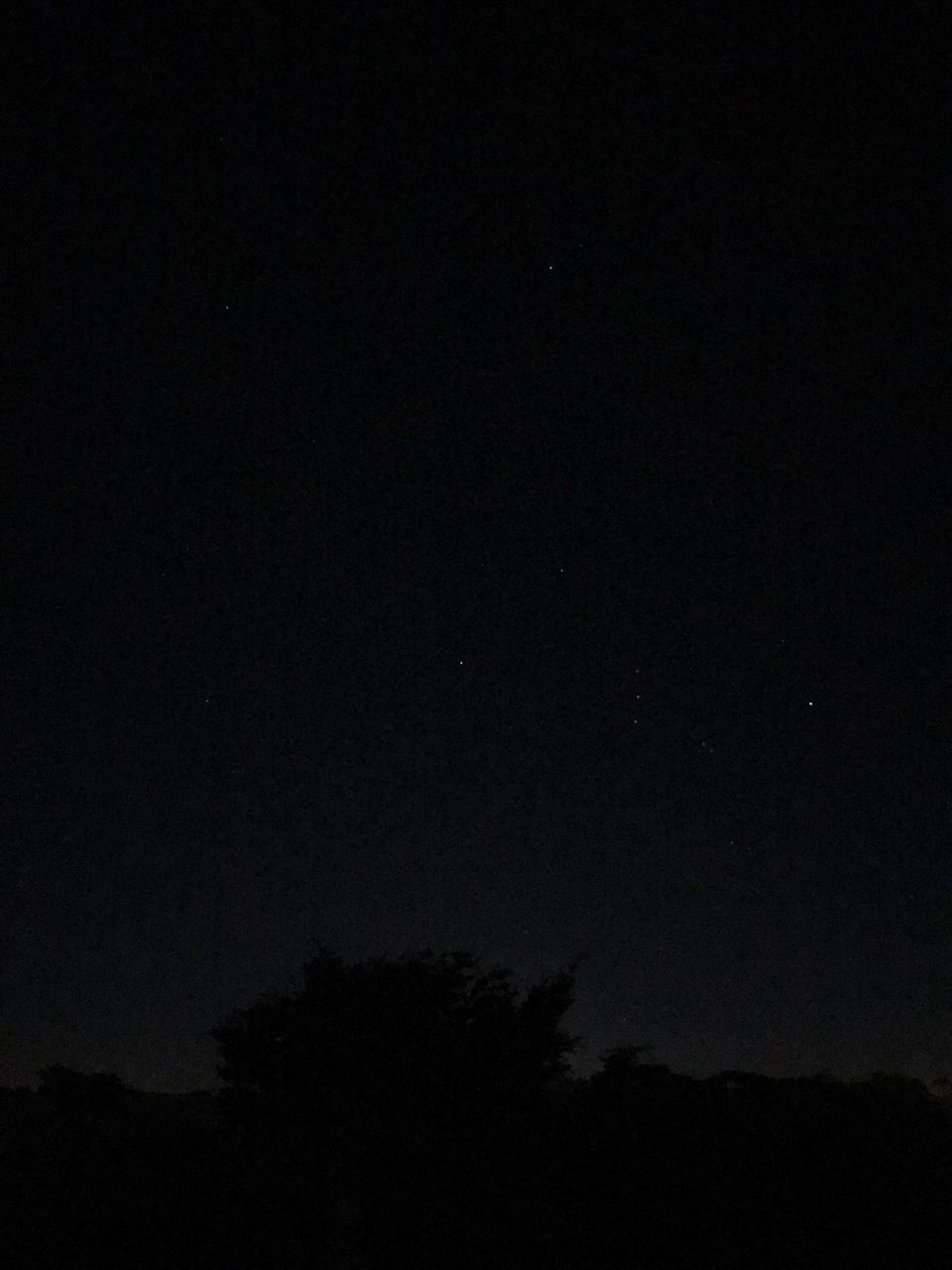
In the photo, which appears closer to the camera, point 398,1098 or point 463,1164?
point 463,1164

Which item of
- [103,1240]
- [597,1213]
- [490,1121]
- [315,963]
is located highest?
[315,963]

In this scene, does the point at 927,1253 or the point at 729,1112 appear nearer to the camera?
the point at 927,1253

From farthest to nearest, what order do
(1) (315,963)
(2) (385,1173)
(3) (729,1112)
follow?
(1) (315,963) → (3) (729,1112) → (2) (385,1173)

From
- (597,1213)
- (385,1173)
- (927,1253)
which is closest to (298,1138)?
(385,1173)

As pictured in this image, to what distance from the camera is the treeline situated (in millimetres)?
15688

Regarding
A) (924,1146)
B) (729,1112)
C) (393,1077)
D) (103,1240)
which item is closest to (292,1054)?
(393,1077)

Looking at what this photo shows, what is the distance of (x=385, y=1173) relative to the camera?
54.2 ft

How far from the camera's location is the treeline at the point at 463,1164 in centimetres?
1569

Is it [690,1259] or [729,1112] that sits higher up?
[729,1112]

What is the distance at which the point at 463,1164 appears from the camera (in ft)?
56.2

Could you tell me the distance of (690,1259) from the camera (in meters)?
15.7

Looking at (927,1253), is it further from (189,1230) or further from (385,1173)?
(189,1230)

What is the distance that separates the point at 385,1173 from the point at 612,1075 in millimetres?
4080

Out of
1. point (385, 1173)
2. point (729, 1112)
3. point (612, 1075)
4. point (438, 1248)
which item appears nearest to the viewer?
point (438, 1248)
